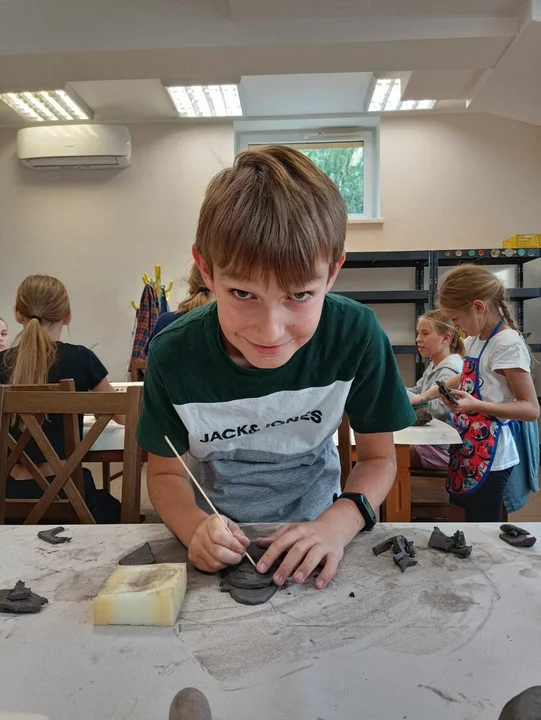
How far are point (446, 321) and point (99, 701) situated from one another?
2732 millimetres

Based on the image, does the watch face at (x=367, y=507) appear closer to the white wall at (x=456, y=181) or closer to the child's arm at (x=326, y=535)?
the child's arm at (x=326, y=535)

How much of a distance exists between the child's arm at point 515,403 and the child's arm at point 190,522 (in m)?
1.32

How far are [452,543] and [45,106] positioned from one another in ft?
15.5

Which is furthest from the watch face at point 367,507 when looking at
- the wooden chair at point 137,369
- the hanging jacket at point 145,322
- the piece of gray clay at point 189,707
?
the hanging jacket at point 145,322

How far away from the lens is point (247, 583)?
27.7 inches

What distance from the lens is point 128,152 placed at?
4.50 metres

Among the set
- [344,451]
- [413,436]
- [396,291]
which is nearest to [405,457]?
[413,436]

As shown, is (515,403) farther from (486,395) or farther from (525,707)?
(525,707)

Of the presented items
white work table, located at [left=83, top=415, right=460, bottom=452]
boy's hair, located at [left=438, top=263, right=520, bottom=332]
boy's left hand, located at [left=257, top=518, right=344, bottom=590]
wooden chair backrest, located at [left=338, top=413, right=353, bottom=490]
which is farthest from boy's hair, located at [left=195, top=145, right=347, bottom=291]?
boy's hair, located at [left=438, top=263, right=520, bottom=332]

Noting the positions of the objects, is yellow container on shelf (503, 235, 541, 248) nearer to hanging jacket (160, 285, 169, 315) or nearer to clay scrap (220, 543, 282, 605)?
hanging jacket (160, 285, 169, 315)

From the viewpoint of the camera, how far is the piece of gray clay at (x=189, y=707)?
16.9 inches

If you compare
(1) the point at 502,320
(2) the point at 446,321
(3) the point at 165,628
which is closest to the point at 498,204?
(2) the point at 446,321

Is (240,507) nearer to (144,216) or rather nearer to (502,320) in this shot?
(502,320)

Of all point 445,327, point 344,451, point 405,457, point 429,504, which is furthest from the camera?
point 445,327
